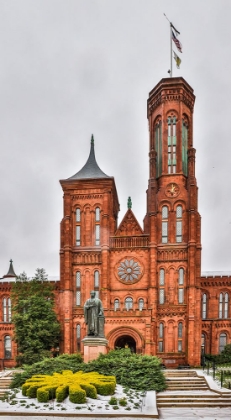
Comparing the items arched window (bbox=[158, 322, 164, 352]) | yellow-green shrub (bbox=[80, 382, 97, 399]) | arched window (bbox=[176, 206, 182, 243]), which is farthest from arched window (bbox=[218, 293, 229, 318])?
yellow-green shrub (bbox=[80, 382, 97, 399])

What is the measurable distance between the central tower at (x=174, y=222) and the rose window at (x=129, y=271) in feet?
5.63

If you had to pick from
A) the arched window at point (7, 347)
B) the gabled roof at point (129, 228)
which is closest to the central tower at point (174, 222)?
the gabled roof at point (129, 228)

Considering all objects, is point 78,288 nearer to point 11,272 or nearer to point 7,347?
point 7,347

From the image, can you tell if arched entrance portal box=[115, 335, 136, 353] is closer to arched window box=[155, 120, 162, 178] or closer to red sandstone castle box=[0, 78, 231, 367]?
red sandstone castle box=[0, 78, 231, 367]

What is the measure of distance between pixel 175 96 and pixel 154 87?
2.73m

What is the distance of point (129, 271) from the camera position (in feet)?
149

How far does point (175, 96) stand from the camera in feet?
159

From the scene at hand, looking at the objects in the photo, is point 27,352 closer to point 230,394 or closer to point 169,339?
point 169,339

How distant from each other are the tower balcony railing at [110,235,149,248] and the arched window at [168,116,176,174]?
7826 millimetres

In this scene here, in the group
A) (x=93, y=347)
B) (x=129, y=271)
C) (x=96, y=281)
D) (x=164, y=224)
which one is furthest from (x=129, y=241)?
(x=93, y=347)

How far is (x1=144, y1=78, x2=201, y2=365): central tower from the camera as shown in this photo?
43.5m

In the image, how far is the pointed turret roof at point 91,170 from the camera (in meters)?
48.0

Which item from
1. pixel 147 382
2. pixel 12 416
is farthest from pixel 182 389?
pixel 12 416

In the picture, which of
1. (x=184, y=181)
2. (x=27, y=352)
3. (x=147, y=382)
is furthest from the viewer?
(x=184, y=181)
